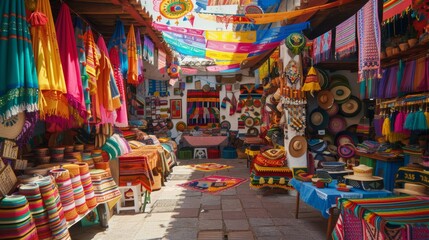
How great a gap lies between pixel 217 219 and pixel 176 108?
7.35 metres

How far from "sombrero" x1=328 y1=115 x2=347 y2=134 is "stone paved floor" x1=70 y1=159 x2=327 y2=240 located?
169cm

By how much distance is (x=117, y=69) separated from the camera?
4.09m

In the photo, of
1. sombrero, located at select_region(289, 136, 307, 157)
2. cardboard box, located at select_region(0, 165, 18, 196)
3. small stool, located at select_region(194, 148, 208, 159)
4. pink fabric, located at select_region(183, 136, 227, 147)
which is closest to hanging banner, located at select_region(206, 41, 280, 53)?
sombrero, located at select_region(289, 136, 307, 157)

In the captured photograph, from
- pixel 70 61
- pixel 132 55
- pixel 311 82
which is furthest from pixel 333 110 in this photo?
pixel 70 61

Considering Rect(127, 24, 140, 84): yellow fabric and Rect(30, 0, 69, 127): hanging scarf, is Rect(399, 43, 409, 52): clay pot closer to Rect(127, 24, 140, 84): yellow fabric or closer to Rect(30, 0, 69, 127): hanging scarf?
Rect(127, 24, 140, 84): yellow fabric

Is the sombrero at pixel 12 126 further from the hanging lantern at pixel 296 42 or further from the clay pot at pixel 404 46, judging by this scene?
the clay pot at pixel 404 46

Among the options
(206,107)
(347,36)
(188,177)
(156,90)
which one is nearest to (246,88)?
(206,107)

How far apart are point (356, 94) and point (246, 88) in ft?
17.4

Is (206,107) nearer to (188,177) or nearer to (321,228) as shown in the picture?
(188,177)

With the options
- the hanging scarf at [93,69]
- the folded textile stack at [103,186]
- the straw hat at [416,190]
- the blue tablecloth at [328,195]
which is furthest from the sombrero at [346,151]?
the hanging scarf at [93,69]

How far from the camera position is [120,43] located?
415 cm

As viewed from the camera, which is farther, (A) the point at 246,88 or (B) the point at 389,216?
(A) the point at 246,88

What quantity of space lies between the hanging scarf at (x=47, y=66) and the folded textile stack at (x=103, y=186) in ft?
3.86

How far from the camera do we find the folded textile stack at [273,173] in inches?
213
